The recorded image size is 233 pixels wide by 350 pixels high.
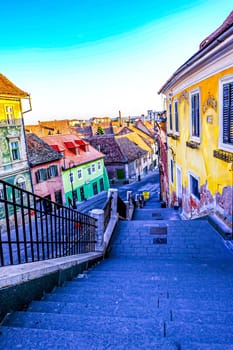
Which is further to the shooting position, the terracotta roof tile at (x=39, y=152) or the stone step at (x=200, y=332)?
the terracotta roof tile at (x=39, y=152)

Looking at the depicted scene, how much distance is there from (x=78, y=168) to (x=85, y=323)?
2434cm

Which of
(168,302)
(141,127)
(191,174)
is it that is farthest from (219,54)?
(141,127)

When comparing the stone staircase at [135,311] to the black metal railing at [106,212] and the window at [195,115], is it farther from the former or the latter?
the window at [195,115]

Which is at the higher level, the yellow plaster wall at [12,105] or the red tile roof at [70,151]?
the yellow plaster wall at [12,105]

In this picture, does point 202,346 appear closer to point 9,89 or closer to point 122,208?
point 122,208

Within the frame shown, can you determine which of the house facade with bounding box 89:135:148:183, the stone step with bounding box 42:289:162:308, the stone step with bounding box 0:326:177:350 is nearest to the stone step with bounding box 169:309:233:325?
the stone step with bounding box 42:289:162:308

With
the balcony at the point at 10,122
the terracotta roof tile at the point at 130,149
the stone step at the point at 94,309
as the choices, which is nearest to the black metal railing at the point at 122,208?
the stone step at the point at 94,309

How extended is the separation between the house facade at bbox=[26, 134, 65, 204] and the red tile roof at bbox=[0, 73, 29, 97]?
514cm

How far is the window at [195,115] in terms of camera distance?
8.08m

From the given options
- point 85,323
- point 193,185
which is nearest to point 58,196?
point 193,185

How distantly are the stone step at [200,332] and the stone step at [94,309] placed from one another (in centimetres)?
41

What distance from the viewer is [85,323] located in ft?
7.64

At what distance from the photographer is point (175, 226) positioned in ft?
27.2

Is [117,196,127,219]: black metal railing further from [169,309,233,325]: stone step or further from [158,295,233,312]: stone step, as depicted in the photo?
[169,309,233,325]: stone step
